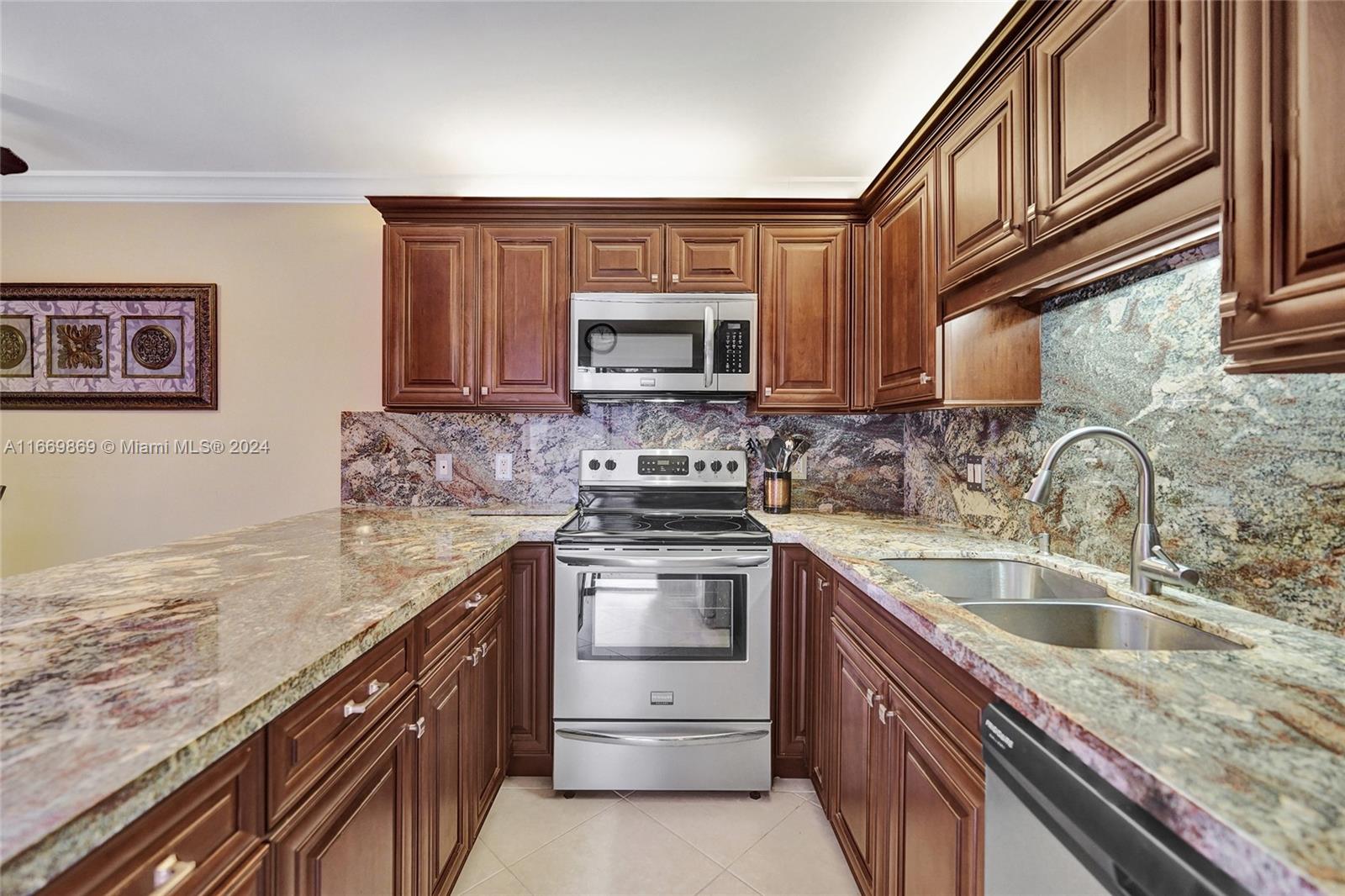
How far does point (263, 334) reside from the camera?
281 cm

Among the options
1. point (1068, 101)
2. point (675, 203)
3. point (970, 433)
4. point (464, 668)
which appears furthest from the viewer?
point (675, 203)

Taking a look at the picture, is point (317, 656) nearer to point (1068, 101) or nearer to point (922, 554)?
point (922, 554)

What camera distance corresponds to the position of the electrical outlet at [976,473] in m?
2.07

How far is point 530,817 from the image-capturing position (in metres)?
1.93

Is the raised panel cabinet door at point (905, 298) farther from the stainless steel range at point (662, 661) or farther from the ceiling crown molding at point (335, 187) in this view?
the stainless steel range at point (662, 661)

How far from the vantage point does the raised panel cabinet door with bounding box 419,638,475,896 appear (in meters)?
1.31

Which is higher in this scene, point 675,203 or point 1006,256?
point 675,203

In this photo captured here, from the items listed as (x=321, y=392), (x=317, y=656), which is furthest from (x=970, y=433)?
(x=321, y=392)

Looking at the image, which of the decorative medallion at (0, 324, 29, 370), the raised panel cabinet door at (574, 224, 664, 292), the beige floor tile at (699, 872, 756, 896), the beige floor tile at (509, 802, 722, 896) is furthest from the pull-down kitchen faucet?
the decorative medallion at (0, 324, 29, 370)

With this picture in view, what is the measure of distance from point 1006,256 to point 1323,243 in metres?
0.76

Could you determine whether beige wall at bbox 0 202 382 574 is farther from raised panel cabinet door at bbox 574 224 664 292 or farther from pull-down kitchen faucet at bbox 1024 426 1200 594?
pull-down kitchen faucet at bbox 1024 426 1200 594

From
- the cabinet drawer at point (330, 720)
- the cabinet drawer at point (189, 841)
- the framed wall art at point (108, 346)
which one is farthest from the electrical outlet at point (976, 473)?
the framed wall art at point (108, 346)

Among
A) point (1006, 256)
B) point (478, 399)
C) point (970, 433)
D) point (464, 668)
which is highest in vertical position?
point (1006, 256)

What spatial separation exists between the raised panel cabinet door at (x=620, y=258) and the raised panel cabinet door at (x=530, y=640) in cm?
117
